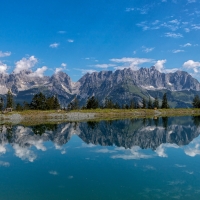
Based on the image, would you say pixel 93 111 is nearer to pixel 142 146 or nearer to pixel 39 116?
pixel 39 116

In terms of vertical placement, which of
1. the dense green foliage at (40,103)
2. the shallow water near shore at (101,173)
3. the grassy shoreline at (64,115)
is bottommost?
the shallow water near shore at (101,173)

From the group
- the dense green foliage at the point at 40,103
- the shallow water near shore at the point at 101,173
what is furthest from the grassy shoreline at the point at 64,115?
the shallow water near shore at the point at 101,173

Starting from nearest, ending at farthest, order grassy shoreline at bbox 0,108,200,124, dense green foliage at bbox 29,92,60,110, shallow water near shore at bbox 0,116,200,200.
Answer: shallow water near shore at bbox 0,116,200,200, grassy shoreline at bbox 0,108,200,124, dense green foliage at bbox 29,92,60,110

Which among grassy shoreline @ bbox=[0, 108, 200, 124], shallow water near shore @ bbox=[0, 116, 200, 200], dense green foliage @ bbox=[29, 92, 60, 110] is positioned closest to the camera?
shallow water near shore @ bbox=[0, 116, 200, 200]

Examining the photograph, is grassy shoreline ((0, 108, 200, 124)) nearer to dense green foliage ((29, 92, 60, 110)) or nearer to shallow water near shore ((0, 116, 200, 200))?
dense green foliage ((29, 92, 60, 110))

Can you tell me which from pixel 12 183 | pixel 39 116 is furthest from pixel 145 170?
pixel 39 116

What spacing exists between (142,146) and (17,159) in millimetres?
23402

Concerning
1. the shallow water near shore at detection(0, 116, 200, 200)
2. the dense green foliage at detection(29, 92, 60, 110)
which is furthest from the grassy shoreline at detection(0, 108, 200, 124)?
the shallow water near shore at detection(0, 116, 200, 200)

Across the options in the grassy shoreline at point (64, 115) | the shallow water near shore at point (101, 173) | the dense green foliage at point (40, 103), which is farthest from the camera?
the dense green foliage at point (40, 103)

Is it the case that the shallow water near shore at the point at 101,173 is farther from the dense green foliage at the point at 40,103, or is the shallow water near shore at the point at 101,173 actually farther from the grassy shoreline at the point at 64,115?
the dense green foliage at the point at 40,103

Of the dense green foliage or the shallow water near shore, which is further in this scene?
the dense green foliage

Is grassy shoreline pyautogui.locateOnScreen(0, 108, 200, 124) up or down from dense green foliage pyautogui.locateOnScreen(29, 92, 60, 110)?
down

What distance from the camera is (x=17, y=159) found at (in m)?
36.9

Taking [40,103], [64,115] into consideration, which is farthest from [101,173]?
[40,103]
